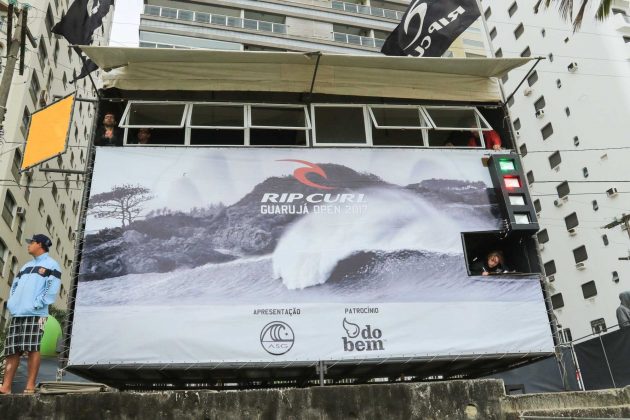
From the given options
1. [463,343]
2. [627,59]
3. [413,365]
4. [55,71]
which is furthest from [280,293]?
[627,59]

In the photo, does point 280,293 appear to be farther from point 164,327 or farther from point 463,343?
point 463,343

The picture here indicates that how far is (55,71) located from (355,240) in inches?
1278

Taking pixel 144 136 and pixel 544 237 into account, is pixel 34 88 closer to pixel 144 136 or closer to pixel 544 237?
pixel 144 136

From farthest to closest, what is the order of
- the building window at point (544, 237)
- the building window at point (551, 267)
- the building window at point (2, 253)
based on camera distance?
the building window at point (544, 237) → the building window at point (551, 267) → the building window at point (2, 253)

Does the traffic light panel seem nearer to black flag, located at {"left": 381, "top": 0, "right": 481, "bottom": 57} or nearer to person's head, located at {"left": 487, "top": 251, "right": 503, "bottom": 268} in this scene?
person's head, located at {"left": 487, "top": 251, "right": 503, "bottom": 268}

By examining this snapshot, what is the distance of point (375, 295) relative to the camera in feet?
30.3

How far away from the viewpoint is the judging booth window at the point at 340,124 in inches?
440

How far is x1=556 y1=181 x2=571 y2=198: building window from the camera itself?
37.9m

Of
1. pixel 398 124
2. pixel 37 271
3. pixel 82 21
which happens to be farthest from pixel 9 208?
pixel 37 271

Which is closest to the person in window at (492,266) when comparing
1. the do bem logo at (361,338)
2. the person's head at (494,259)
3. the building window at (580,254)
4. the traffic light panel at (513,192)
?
the person's head at (494,259)

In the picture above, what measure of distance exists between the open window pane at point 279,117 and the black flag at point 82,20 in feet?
12.6

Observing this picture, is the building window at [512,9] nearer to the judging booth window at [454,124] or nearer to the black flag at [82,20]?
the judging booth window at [454,124]

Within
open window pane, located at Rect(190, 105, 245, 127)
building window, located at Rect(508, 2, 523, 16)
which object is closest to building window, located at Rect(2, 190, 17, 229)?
open window pane, located at Rect(190, 105, 245, 127)

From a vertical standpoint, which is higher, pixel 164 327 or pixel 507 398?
pixel 164 327
